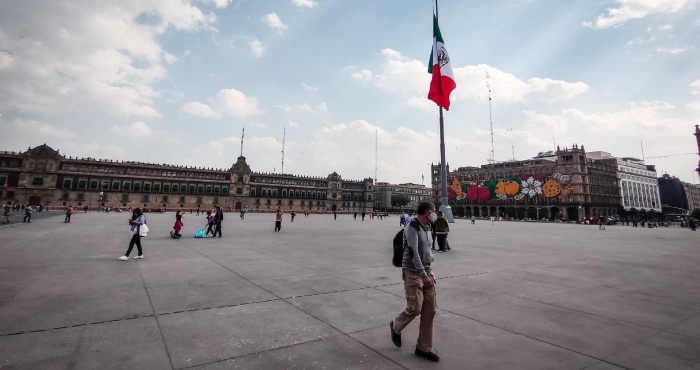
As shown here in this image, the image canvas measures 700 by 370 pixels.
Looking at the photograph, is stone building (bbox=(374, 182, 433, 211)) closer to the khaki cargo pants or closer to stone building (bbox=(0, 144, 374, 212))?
stone building (bbox=(0, 144, 374, 212))

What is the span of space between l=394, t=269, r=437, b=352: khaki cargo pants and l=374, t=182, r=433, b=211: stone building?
404 ft

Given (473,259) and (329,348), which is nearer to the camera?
(329,348)

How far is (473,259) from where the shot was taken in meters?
9.16

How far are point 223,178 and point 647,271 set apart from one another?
287 feet


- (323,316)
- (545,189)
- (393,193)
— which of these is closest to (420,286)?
(323,316)

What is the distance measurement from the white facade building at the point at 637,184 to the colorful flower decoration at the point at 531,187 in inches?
1452

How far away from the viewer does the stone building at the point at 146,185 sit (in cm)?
6581

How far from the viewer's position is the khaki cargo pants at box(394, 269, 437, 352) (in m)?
3.07

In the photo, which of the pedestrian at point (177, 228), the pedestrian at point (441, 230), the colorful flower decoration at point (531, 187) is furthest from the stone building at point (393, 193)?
the pedestrian at point (441, 230)

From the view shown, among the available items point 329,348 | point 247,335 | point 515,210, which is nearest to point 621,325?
point 329,348

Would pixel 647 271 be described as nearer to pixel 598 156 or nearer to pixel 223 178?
pixel 223 178

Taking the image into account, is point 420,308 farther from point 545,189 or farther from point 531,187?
point 531,187

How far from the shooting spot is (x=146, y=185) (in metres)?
74.8

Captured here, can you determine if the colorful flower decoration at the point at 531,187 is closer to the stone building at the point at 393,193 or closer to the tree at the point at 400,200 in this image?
the tree at the point at 400,200
